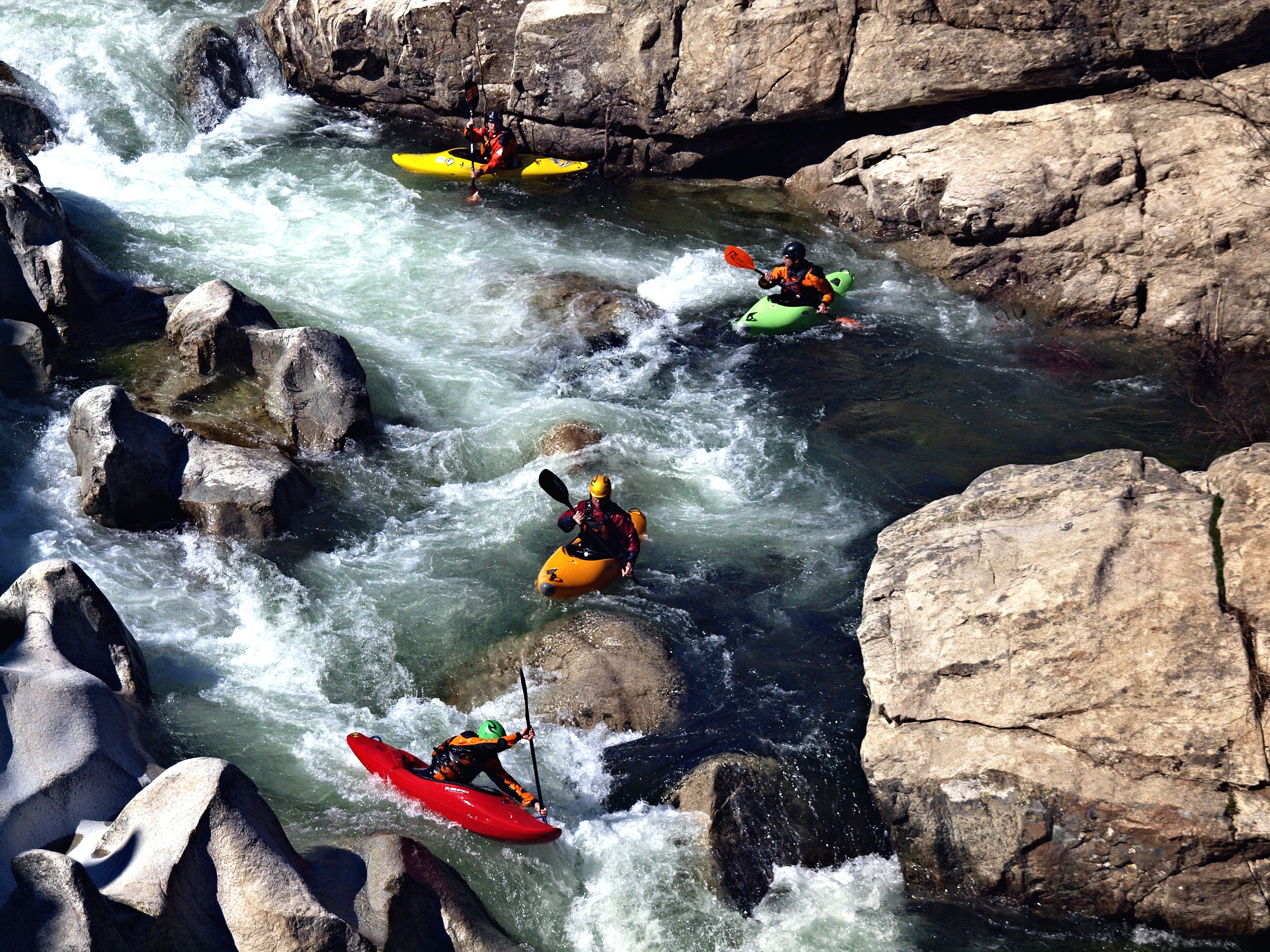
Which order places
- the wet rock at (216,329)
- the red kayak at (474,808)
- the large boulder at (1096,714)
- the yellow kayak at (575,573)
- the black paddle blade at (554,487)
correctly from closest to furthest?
the large boulder at (1096,714) < the red kayak at (474,808) < the yellow kayak at (575,573) < the black paddle blade at (554,487) < the wet rock at (216,329)

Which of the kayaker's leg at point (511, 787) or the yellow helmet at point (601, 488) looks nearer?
the kayaker's leg at point (511, 787)

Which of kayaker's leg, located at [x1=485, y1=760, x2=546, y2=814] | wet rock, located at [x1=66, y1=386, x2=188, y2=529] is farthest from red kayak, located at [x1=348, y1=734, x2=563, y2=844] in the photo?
wet rock, located at [x1=66, y1=386, x2=188, y2=529]

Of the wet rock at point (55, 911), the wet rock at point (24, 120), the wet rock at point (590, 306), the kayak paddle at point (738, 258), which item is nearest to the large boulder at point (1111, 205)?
the kayak paddle at point (738, 258)

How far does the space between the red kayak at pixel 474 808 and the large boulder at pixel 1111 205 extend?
27.6 ft

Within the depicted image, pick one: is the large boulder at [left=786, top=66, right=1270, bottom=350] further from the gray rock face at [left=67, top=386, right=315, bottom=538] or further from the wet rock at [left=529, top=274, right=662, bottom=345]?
the gray rock face at [left=67, top=386, right=315, bottom=538]

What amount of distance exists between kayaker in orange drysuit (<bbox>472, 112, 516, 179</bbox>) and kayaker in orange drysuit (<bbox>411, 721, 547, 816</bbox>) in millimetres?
9502

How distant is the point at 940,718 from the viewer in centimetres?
601

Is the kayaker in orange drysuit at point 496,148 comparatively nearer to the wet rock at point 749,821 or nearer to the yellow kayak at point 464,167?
the yellow kayak at point 464,167

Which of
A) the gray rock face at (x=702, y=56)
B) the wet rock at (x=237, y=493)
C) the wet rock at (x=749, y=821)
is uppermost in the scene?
the gray rock face at (x=702, y=56)

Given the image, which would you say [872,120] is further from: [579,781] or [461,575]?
[579,781]

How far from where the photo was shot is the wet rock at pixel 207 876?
A: 428cm

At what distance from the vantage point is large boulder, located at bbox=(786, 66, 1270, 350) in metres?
10.4

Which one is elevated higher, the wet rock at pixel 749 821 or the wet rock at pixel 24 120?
the wet rock at pixel 24 120

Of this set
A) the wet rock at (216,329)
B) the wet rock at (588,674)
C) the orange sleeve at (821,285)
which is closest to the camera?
the wet rock at (588,674)
